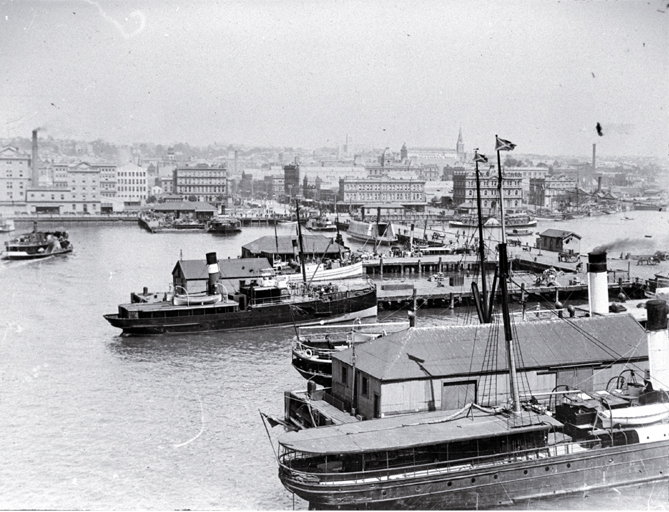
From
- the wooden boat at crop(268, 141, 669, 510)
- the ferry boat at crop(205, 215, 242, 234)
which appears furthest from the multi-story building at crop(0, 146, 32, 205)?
the wooden boat at crop(268, 141, 669, 510)

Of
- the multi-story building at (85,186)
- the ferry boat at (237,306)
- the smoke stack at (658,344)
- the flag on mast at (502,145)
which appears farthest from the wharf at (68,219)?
the smoke stack at (658,344)

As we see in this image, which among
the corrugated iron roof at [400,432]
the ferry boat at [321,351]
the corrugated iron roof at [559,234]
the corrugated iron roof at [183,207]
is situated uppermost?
the corrugated iron roof at [183,207]

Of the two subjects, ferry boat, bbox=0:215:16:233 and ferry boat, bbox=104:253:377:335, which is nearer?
ferry boat, bbox=104:253:377:335

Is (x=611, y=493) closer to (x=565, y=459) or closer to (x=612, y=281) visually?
(x=565, y=459)

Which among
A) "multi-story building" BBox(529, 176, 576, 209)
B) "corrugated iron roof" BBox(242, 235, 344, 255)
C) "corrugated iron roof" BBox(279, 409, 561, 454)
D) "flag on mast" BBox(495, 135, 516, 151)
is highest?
"flag on mast" BBox(495, 135, 516, 151)

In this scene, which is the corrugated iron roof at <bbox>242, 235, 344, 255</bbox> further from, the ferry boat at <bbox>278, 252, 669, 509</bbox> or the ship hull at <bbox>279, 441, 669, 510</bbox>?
the ship hull at <bbox>279, 441, 669, 510</bbox>

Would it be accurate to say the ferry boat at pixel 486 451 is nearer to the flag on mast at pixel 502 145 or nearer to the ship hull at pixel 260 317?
the flag on mast at pixel 502 145
